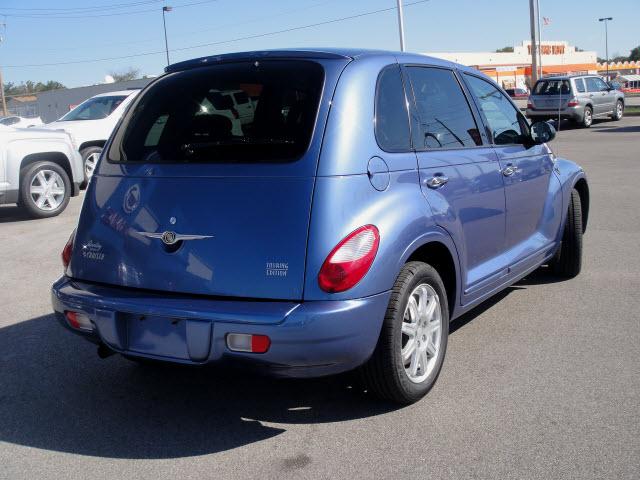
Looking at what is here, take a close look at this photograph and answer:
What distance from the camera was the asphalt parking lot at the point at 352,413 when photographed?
10.8 feet

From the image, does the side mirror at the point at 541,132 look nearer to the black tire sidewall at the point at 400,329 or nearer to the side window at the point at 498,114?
the side window at the point at 498,114

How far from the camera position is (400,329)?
11.7ft

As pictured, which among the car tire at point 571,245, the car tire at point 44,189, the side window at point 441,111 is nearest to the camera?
the side window at point 441,111

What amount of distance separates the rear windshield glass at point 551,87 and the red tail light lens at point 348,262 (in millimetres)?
22907

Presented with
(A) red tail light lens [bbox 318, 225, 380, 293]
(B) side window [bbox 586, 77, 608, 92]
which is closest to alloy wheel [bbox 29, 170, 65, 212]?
(A) red tail light lens [bbox 318, 225, 380, 293]

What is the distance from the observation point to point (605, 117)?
94.3ft

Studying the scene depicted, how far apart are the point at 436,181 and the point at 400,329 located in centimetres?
87

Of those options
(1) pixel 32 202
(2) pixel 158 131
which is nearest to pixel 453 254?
(2) pixel 158 131

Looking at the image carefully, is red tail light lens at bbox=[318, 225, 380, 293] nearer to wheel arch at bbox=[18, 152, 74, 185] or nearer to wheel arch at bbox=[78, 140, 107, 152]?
wheel arch at bbox=[18, 152, 74, 185]

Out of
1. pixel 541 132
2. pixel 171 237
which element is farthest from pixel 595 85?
pixel 171 237

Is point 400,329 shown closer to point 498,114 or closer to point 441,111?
point 441,111

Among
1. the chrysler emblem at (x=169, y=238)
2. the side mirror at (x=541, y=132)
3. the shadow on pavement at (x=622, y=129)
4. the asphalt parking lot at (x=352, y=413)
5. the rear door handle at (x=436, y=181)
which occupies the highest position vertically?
the side mirror at (x=541, y=132)

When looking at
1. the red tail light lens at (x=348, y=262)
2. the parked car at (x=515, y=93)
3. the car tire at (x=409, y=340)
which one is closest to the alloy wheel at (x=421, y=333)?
the car tire at (x=409, y=340)

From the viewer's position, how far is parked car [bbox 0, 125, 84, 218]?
1032cm
